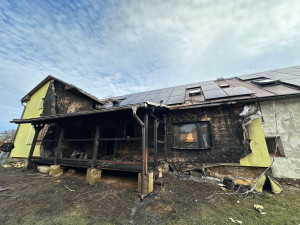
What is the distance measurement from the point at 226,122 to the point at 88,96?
8.95 metres

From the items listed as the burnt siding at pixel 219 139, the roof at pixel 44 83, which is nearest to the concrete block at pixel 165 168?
the burnt siding at pixel 219 139

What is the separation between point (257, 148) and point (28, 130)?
45.9 ft

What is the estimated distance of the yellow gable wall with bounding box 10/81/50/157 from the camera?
8750 millimetres

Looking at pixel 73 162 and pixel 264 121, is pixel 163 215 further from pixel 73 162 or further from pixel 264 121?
pixel 264 121

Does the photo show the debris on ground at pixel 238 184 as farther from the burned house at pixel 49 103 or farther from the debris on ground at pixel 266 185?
the burned house at pixel 49 103

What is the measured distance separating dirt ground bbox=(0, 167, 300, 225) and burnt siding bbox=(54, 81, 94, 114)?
Result: 4.73m

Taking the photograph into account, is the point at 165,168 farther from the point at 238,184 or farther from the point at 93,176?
the point at 93,176

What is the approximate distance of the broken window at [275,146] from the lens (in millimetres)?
4528

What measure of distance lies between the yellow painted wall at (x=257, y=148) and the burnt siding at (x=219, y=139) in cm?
19

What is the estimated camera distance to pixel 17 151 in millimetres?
9164

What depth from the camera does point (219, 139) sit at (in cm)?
516

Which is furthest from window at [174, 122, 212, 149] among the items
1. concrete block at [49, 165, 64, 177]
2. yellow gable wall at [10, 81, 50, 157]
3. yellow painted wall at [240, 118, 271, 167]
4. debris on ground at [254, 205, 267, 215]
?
yellow gable wall at [10, 81, 50, 157]

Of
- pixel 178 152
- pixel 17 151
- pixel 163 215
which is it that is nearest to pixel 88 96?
pixel 17 151

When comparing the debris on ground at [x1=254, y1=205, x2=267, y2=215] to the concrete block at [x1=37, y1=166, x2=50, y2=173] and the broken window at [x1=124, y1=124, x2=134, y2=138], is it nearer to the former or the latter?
the broken window at [x1=124, y1=124, x2=134, y2=138]
